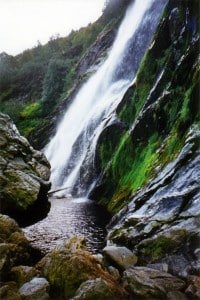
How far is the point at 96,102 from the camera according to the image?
3466cm

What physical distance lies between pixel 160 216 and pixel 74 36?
6156 cm

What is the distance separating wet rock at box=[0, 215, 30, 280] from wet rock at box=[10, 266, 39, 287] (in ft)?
0.57

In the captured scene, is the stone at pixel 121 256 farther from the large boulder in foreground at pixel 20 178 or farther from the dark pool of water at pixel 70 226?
the large boulder in foreground at pixel 20 178

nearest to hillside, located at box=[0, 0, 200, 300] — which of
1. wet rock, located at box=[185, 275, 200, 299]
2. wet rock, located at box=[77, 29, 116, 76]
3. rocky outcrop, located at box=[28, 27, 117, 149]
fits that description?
wet rock, located at box=[185, 275, 200, 299]

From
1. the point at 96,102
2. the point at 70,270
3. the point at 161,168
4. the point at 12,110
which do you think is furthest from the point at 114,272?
the point at 12,110

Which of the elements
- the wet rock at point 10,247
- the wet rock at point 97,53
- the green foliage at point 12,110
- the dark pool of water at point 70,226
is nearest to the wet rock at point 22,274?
the wet rock at point 10,247

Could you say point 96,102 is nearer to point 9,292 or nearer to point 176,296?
point 9,292

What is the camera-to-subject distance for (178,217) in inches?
454

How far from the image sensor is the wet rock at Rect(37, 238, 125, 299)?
10.0 meters

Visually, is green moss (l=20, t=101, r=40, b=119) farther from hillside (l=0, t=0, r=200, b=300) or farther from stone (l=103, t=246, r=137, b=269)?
stone (l=103, t=246, r=137, b=269)

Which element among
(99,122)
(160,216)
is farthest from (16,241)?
(99,122)

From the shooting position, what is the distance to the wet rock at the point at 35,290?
384 inches

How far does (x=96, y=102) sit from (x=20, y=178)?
55.7 ft

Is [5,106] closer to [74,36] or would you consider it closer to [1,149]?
[74,36]
